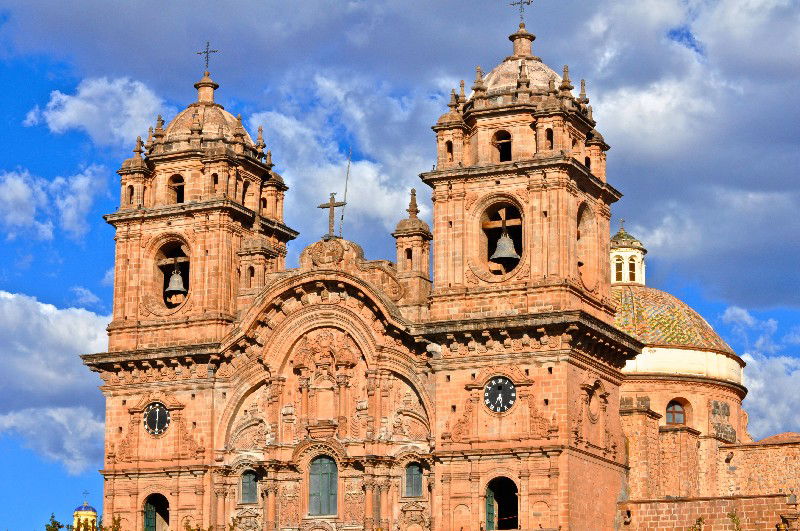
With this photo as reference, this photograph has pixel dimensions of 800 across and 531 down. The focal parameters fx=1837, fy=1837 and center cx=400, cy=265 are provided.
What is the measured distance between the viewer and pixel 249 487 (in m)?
59.0

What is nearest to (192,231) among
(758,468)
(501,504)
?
(501,504)

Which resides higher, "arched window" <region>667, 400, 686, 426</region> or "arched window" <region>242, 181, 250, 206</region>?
"arched window" <region>242, 181, 250, 206</region>

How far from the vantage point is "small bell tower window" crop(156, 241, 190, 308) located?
61531 millimetres

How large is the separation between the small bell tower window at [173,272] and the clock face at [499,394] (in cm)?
1234

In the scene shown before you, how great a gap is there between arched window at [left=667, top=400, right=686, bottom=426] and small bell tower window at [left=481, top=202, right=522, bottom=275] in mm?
13105

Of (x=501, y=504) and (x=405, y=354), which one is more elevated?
(x=405, y=354)

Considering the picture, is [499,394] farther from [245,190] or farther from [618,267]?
[618,267]

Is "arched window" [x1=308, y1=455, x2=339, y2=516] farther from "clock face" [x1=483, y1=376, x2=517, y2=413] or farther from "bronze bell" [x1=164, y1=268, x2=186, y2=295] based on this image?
"bronze bell" [x1=164, y1=268, x2=186, y2=295]

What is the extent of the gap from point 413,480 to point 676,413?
14.6 meters

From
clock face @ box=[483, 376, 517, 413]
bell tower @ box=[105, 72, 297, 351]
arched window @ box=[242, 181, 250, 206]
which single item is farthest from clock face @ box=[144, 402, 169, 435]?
clock face @ box=[483, 376, 517, 413]

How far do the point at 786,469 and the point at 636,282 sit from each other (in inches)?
434

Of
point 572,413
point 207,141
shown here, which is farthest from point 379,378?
point 207,141

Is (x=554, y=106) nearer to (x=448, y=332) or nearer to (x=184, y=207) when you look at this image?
(x=448, y=332)

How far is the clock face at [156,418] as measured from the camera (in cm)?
6012
